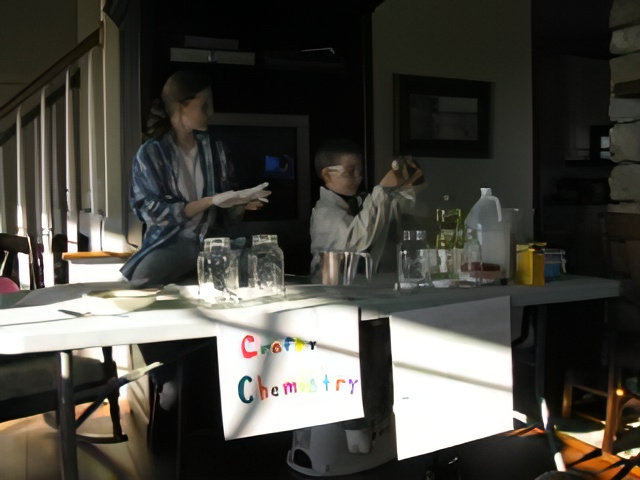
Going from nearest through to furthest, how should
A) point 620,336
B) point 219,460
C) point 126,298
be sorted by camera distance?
point 126,298 < point 219,460 < point 620,336

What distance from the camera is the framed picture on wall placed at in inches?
109

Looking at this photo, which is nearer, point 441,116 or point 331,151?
point 331,151

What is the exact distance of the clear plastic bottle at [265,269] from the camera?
1.88 metres

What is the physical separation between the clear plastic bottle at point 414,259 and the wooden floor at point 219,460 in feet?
2.07

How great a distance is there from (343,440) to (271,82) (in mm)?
1225

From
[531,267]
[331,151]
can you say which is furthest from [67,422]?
[531,267]

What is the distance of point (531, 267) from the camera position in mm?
2117

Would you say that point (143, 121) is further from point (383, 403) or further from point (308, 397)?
point (383, 403)

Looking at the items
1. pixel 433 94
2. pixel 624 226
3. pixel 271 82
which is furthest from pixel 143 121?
pixel 624 226

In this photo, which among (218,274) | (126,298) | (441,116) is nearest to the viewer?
(126,298)

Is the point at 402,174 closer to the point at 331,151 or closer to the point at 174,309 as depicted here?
the point at 331,151

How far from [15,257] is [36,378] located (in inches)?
15.2

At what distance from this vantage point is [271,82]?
215cm

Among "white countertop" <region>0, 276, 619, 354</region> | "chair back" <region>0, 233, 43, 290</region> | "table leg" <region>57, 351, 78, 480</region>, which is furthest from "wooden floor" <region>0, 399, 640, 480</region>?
"table leg" <region>57, 351, 78, 480</region>
